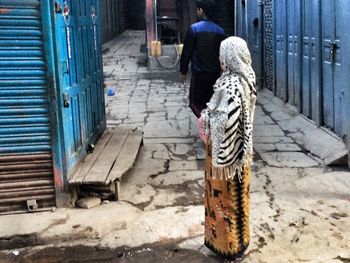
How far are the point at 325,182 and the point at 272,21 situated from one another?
204 inches

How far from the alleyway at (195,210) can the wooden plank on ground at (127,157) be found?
223 mm

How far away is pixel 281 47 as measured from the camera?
8906mm

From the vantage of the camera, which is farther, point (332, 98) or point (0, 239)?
point (332, 98)

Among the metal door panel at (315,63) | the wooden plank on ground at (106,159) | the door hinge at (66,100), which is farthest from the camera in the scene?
the metal door panel at (315,63)

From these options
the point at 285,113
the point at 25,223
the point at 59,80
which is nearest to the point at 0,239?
the point at 25,223

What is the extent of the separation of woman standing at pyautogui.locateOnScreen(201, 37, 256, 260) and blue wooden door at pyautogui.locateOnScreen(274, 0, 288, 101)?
5.60m

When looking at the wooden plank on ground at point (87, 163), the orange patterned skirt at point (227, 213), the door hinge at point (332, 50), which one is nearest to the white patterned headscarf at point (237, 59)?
the orange patterned skirt at point (227, 213)

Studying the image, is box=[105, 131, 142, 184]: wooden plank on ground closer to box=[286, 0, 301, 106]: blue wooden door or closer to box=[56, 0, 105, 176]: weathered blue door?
box=[56, 0, 105, 176]: weathered blue door

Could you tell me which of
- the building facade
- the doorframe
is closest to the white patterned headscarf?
the doorframe

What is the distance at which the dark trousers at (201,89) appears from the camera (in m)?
6.16

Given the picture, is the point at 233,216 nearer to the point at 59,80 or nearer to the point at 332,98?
the point at 59,80

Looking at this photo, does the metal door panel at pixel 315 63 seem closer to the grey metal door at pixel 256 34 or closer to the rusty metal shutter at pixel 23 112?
the grey metal door at pixel 256 34

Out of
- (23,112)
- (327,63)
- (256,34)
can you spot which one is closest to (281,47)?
(256,34)

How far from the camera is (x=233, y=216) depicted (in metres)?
3.35
